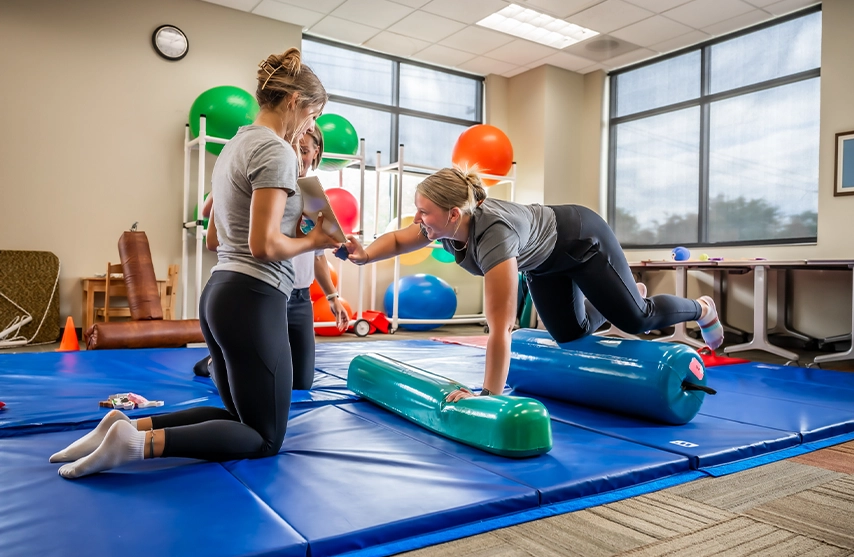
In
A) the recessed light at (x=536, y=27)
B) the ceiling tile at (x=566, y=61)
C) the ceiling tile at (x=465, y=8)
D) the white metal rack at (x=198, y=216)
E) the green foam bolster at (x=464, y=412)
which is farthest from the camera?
the ceiling tile at (x=566, y=61)

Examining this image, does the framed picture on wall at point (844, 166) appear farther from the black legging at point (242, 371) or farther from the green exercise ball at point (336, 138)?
the black legging at point (242, 371)

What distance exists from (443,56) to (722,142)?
3016 mm

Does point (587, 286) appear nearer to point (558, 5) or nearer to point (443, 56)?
point (558, 5)

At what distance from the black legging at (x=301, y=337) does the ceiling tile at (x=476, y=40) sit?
4.31 metres

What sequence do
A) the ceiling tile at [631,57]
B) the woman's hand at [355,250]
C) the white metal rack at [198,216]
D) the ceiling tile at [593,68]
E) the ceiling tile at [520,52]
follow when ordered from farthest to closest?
the ceiling tile at [593,68] → the ceiling tile at [631,57] → the ceiling tile at [520,52] → the white metal rack at [198,216] → the woman's hand at [355,250]

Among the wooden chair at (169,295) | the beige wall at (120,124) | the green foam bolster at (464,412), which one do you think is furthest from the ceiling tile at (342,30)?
the green foam bolster at (464,412)

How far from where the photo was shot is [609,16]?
5.67 meters

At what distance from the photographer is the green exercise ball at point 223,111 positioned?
491 cm

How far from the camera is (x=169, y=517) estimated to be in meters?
1.31

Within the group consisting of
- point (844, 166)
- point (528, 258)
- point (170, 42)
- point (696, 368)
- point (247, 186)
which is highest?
point (170, 42)

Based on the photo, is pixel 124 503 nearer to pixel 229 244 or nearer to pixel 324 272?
pixel 229 244

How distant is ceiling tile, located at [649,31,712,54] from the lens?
6137 mm

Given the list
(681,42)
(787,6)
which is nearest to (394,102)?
(681,42)

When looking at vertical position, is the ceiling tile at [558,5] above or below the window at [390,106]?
above
